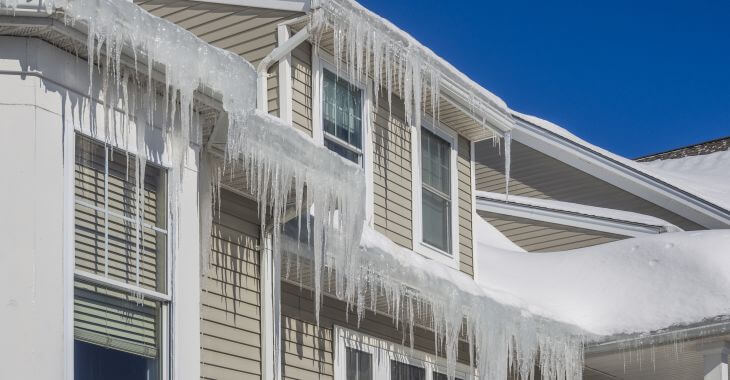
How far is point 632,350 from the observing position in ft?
48.9

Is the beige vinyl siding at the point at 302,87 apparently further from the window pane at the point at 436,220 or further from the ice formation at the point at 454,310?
the window pane at the point at 436,220

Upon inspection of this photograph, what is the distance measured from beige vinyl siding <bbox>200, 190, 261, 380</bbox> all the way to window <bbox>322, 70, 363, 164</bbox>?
6.55ft

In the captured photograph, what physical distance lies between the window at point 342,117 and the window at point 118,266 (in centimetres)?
399

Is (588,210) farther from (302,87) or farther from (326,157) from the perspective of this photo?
(326,157)

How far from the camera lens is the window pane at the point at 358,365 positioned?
12.3 meters

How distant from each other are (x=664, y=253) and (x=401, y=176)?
3769 mm

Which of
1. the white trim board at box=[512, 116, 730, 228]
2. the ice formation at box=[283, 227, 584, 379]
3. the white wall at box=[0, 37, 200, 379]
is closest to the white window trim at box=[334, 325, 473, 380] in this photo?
the ice formation at box=[283, 227, 584, 379]

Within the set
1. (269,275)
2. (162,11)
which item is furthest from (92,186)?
(162,11)

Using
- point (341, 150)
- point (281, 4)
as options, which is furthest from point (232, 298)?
point (281, 4)

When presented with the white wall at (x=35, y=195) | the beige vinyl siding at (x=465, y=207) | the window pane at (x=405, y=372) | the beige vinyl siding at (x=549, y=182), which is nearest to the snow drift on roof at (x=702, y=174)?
the beige vinyl siding at (x=549, y=182)

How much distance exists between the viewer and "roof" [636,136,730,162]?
88.2 ft

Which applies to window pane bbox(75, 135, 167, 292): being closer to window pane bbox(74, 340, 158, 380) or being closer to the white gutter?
window pane bbox(74, 340, 158, 380)

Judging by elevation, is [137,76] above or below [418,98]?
below

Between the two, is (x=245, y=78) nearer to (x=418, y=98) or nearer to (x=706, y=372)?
(x=418, y=98)
